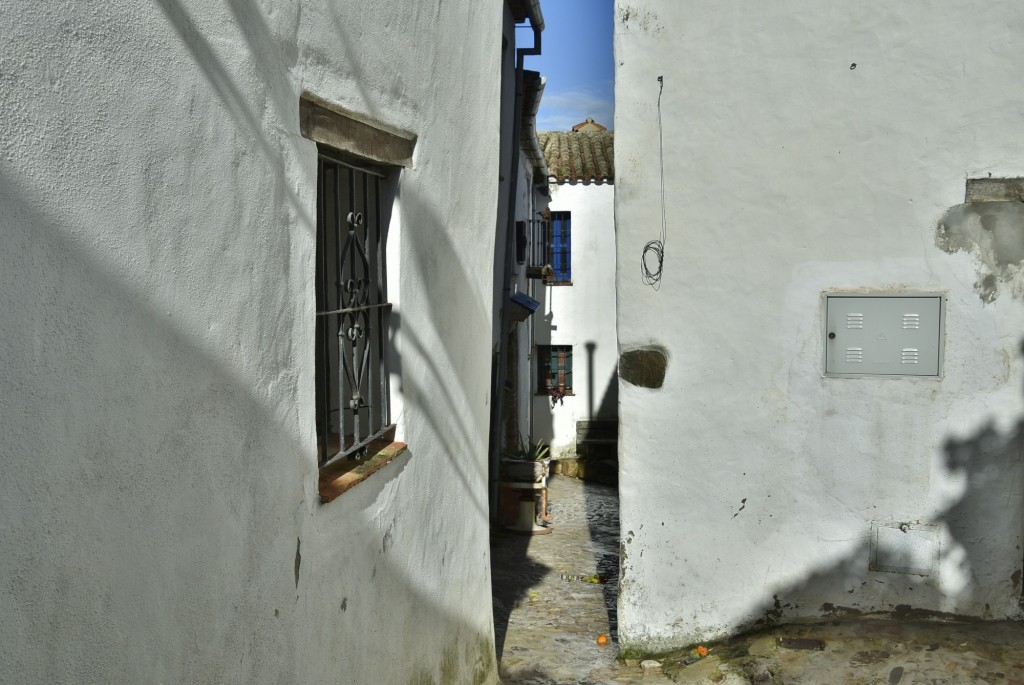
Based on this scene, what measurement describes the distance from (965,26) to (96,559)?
5.09 metres

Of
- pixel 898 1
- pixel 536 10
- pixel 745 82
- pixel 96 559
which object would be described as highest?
pixel 536 10

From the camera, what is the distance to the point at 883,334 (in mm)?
5156

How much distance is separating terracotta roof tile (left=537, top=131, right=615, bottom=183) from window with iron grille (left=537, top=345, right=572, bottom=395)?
297 centimetres

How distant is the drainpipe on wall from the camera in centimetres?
945

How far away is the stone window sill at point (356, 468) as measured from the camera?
3109 millimetres

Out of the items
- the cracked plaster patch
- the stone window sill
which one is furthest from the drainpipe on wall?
the stone window sill

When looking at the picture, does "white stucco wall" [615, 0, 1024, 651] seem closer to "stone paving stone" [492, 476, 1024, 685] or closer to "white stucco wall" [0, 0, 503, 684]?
"stone paving stone" [492, 476, 1024, 685]

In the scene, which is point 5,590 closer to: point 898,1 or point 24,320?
point 24,320

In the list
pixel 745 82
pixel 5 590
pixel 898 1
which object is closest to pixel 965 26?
pixel 898 1

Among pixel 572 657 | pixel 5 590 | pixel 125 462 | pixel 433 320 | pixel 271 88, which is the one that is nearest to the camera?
pixel 5 590

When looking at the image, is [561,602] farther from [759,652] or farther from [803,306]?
[803,306]

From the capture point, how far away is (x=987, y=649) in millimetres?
4824

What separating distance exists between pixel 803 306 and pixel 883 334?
0.46 metres

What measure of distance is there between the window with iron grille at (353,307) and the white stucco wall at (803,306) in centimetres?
209
